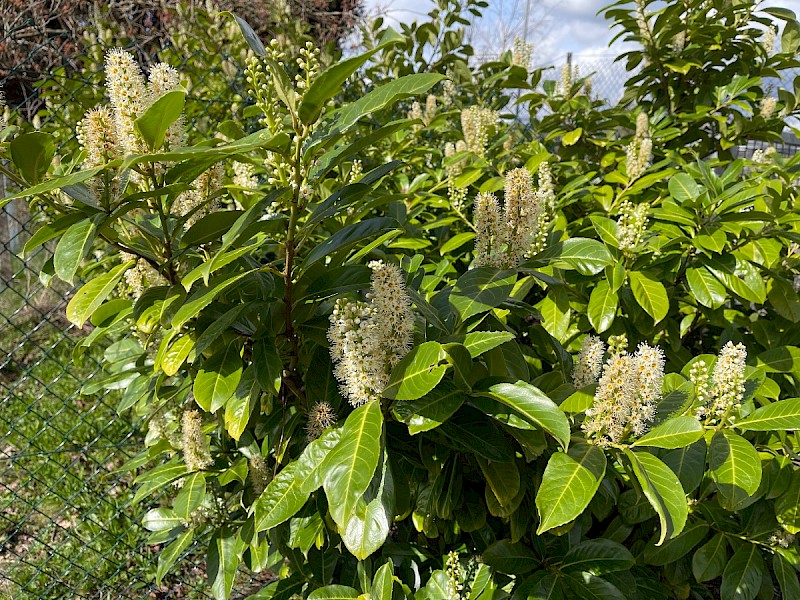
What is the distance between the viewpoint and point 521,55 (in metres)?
3.38

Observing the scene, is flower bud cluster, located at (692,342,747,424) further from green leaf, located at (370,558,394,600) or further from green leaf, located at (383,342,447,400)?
green leaf, located at (370,558,394,600)

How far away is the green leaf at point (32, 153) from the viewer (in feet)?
3.64

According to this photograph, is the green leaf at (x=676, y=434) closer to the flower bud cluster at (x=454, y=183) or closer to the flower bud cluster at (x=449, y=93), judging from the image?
the flower bud cluster at (x=454, y=183)

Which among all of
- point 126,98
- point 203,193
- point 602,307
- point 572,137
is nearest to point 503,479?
point 602,307

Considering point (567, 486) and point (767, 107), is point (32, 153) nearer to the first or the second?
point (567, 486)

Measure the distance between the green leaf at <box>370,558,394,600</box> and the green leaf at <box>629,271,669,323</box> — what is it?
3.40 feet

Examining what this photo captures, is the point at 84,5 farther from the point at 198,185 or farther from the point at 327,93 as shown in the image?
the point at 327,93

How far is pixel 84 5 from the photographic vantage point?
5672mm

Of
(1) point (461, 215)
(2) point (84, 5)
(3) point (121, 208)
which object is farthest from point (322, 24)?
(3) point (121, 208)

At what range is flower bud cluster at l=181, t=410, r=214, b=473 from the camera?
1813 mm

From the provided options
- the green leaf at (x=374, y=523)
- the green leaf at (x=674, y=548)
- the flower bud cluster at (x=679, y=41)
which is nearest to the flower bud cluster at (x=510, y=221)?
the green leaf at (x=374, y=523)

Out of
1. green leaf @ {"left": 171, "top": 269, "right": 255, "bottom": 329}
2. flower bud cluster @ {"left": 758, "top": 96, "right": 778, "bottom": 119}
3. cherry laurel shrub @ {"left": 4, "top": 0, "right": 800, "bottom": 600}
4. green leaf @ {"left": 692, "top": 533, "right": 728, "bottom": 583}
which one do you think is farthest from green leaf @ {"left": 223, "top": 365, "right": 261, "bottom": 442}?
flower bud cluster @ {"left": 758, "top": 96, "right": 778, "bottom": 119}

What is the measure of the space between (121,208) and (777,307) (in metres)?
2.09

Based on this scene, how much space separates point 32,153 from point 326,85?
594 mm
